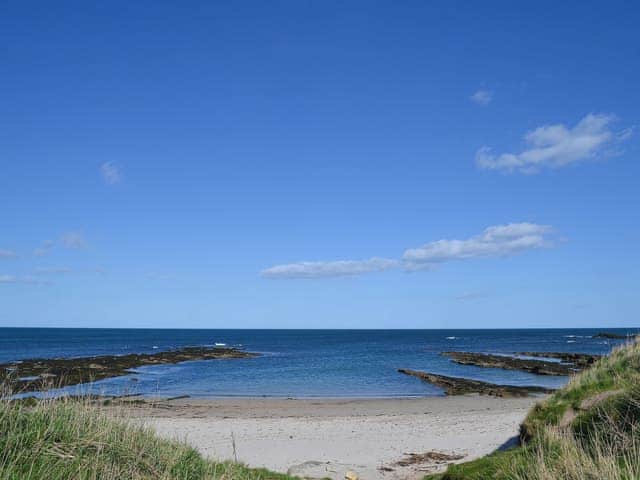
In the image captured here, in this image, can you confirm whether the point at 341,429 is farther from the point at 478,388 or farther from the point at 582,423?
the point at 478,388

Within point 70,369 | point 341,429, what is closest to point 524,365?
point 341,429

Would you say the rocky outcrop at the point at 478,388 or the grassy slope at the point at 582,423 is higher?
the grassy slope at the point at 582,423

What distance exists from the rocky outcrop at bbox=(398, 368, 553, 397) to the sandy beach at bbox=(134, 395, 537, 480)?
2177mm

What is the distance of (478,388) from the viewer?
40469mm

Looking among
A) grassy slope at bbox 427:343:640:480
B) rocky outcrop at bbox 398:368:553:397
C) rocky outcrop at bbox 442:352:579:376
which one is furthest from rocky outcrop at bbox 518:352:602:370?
grassy slope at bbox 427:343:640:480

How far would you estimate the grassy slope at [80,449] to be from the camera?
19.9 ft

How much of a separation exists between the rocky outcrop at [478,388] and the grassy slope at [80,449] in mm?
→ 32553

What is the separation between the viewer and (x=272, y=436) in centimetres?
2250

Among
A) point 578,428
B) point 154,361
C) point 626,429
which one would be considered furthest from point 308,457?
point 154,361

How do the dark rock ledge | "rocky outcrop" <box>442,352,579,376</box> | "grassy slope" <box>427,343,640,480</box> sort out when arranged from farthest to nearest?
"rocky outcrop" <box>442,352,579,376</box>, the dark rock ledge, "grassy slope" <box>427,343,640,480</box>

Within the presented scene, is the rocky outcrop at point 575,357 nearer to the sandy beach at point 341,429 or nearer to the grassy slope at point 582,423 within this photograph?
the sandy beach at point 341,429

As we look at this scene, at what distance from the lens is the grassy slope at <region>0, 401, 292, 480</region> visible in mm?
6078

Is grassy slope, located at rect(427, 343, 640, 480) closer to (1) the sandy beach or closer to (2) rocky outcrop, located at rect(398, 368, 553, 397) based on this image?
(1) the sandy beach

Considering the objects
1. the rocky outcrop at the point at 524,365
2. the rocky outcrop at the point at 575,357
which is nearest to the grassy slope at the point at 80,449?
the rocky outcrop at the point at 524,365
